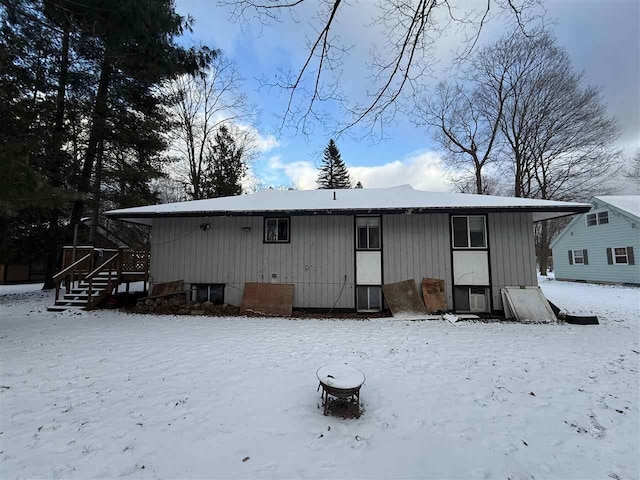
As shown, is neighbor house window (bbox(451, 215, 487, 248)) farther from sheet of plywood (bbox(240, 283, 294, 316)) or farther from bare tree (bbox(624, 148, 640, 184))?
bare tree (bbox(624, 148, 640, 184))

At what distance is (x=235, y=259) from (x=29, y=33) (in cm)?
672

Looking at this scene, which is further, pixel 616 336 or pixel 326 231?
pixel 326 231

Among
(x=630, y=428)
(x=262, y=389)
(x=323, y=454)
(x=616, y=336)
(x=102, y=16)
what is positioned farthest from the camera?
(x=616, y=336)

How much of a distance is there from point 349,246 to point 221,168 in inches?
527

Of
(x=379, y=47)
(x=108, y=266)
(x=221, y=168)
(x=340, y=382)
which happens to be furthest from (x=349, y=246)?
(x=221, y=168)

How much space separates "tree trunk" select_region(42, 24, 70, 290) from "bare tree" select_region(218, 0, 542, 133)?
4.89 m

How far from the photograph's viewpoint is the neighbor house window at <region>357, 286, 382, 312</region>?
9.09 metres

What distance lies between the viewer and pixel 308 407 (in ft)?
10.9

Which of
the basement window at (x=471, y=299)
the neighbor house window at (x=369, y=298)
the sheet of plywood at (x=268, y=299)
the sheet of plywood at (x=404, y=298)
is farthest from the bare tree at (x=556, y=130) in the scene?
the sheet of plywood at (x=268, y=299)

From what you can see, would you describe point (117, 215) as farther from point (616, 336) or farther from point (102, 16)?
point (616, 336)

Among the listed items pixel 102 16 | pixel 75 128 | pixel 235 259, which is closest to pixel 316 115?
pixel 102 16

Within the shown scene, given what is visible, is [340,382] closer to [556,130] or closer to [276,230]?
[276,230]

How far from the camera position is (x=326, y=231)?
9.38 m

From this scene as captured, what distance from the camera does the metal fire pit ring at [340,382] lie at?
3.12 m
